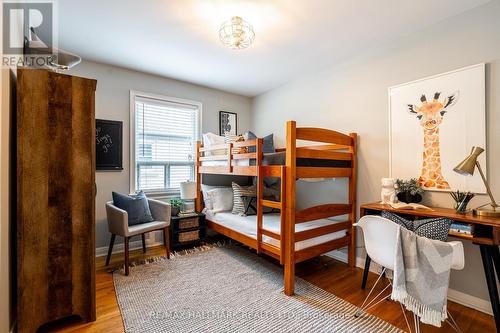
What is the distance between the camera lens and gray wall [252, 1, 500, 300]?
1.89 metres

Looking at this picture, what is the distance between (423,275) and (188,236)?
268 cm

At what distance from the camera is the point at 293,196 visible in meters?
2.12

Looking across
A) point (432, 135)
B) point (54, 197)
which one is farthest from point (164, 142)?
point (432, 135)

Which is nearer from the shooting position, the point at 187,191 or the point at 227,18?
the point at 227,18

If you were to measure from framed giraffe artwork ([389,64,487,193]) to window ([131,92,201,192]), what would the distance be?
2925 millimetres

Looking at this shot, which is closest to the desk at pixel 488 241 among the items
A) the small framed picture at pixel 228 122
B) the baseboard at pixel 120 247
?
the small framed picture at pixel 228 122

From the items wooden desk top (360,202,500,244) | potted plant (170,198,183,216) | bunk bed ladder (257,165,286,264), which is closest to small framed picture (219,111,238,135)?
potted plant (170,198,183,216)

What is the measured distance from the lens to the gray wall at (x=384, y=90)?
189 cm

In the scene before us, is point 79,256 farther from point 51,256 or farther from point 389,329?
point 389,329

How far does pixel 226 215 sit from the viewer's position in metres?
3.11

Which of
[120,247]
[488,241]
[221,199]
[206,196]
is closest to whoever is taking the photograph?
[488,241]

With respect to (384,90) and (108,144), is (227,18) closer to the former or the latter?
(384,90)

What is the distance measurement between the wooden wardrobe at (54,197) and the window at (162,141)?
5.35 ft

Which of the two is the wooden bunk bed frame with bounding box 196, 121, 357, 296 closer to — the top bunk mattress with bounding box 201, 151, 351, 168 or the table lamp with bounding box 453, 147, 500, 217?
the top bunk mattress with bounding box 201, 151, 351, 168
